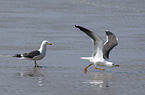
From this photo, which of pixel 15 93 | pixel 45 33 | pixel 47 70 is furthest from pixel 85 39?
pixel 15 93

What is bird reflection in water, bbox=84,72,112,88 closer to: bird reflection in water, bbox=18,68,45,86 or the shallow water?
the shallow water

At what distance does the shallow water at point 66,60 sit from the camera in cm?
1266

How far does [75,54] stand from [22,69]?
141 inches

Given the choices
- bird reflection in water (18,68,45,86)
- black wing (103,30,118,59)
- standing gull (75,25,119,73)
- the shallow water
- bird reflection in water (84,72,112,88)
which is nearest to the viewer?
the shallow water

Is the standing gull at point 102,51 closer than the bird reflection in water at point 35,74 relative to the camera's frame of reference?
No

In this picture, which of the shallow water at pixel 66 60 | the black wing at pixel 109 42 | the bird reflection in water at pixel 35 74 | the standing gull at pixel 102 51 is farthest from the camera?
the black wing at pixel 109 42

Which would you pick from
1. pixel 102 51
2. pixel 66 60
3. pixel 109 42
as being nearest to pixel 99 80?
pixel 102 51

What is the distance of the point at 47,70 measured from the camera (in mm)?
15344

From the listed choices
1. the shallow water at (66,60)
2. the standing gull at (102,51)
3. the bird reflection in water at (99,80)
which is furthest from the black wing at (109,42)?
the bird reflection in water at (99,80)

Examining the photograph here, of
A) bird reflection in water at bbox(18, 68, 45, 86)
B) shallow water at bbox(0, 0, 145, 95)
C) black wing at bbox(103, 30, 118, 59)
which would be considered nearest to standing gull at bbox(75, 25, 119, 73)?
black wing at bbox(103, 30, 118, 59)

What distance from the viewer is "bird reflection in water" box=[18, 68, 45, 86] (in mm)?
13836

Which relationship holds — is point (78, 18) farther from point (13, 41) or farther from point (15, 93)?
point (15, 93)

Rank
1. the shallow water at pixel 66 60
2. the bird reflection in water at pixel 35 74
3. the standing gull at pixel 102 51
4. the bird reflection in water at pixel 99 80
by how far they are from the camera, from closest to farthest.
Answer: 1. the shallow water at pixel 66 60
2. the bird reflection in water at pixel 99 80
3. the bird reflection in water at pixel 35 74
4. the standing gull at pixel 102 51

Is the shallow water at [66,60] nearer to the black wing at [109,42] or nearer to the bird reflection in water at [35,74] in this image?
the bird reflection in water at [35,74]
